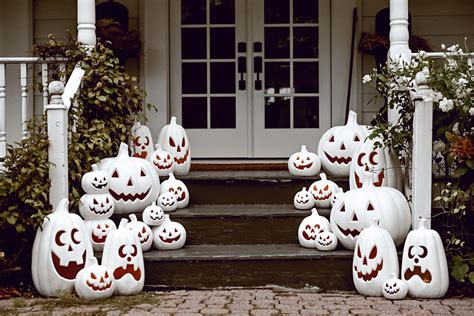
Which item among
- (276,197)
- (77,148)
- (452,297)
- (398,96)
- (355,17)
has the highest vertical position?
(355,17)

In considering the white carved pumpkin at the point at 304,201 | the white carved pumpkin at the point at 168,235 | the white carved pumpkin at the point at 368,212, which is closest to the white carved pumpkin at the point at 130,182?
the white carved pumpkin at the point at 168,235

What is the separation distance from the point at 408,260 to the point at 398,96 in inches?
55.1

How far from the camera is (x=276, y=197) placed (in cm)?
637

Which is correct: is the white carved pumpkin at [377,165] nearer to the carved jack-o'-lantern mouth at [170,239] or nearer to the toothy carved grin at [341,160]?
the toothy carved grin at [341,160]

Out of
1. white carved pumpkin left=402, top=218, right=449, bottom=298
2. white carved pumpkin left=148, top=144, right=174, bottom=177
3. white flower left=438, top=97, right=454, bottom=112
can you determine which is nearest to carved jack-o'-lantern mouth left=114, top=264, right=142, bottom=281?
white carved pumpkin left=148, top=144, right=174, bottom=177

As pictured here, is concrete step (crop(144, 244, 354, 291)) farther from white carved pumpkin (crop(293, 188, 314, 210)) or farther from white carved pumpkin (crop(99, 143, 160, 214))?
white carved pumpkin (crop(293, 188, 314, 210))

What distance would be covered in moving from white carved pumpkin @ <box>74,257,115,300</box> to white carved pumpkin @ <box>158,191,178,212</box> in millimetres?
954

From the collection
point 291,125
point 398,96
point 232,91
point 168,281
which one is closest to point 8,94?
point 232,91

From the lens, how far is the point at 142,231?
5.48 metres

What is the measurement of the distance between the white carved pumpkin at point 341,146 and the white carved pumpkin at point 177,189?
116 centimetres

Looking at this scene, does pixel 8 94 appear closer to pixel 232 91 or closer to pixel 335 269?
pixel 232 91

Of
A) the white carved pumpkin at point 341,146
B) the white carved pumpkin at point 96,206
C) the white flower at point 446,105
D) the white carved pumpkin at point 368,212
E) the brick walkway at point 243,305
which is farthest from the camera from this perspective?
the white carved pumpkin at point 341,146

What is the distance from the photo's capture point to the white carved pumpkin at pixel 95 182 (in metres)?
5.46

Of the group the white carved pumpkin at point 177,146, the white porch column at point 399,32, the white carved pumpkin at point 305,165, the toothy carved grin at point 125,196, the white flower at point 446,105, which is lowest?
the toothy carved grin at point 125,196
